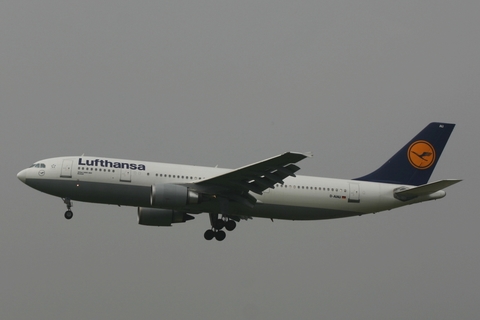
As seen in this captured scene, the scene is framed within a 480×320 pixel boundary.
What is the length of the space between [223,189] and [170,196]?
9.28ft

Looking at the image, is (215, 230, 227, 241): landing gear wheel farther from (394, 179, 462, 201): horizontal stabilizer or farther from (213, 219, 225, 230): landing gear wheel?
(394, 179, 462, 201): horizontal stabilizer

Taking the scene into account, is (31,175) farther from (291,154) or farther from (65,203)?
(291,154)

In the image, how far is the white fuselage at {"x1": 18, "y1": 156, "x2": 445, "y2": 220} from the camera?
3984cm

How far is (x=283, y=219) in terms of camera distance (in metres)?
42.5

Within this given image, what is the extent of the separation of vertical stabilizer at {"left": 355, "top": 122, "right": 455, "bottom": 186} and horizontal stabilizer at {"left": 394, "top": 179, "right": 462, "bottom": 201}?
6.01 feet

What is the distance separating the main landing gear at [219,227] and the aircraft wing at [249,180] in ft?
7.59

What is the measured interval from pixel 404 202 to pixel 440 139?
5920mm

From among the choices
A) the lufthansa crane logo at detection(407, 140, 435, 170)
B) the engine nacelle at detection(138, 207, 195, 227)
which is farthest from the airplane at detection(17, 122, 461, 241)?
the lufthansa crane logo at detection(407, 140, 435, 170)

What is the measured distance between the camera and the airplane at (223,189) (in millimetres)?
39719

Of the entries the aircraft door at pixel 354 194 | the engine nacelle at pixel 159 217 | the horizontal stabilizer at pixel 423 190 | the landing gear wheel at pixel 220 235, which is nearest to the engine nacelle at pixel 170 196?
the landing gear wheel at pixel 220 235

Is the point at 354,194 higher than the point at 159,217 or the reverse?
higher

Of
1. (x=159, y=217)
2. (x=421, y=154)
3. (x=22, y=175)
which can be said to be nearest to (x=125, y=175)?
(x=159, y=217)

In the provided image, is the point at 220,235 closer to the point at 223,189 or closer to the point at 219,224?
the point at 219,224

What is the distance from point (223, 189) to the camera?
134 ft
